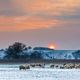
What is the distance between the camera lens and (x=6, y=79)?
213ft

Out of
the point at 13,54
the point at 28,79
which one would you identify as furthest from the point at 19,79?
the point at 13,54

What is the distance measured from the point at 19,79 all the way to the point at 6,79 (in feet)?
4.90

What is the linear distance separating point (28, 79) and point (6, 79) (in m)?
2.53

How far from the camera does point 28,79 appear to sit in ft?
213

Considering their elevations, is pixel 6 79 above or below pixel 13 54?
below

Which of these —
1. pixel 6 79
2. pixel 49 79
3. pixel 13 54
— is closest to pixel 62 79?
pixel 49 79

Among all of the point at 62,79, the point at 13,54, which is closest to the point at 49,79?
the point at 62,79

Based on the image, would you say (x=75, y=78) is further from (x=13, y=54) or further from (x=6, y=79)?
(x=13, y=54)

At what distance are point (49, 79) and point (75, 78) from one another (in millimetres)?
3151

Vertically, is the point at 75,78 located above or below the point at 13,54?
below

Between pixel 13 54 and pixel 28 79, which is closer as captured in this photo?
pixel 28 79

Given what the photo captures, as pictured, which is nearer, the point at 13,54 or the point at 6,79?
the point at 6,79

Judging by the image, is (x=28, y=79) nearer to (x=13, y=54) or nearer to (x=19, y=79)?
(x=19, y=79)

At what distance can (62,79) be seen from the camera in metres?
64.4
